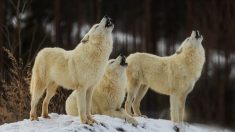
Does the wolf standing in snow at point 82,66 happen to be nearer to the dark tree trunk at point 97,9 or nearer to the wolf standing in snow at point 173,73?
the wolf standing in snow at point 173,73

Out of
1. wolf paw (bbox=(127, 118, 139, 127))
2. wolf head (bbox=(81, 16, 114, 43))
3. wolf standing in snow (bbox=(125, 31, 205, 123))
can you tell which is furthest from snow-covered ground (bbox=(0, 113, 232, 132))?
wolf head (bbox=(81, 16, 114, 43))

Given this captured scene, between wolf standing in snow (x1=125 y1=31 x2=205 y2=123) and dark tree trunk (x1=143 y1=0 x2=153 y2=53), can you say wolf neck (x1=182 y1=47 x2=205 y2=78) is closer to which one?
wolf standing in snow (x1=125 y1=31 x2=205 y2=123)

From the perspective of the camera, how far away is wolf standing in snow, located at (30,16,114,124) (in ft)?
29.9

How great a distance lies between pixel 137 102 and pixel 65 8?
23.7 feet

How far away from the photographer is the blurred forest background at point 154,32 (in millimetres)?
15789

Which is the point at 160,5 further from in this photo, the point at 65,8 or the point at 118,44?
the point at 65,8

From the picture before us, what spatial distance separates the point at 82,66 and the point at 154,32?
26.1 feet

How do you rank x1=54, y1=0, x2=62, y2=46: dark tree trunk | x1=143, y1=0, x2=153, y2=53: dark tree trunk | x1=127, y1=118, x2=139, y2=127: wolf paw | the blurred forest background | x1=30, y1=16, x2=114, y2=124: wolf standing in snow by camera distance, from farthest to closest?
x1=54, y1=0, x2=62, y2=46: dark tree trunk, x1=143, y1=0, x2=153, y2=53: dark tree trunk, the blurred forest background, x1=127, y1=118, x2=139, y2=127: wolf paw, x1=30, y1=16, x2=114, y2=124: wolf standing in snow

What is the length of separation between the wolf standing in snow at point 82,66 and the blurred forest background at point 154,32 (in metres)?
4.47

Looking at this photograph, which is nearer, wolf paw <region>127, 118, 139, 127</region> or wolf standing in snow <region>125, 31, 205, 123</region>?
wolf paw <region>127, 118, 139, 127</region>

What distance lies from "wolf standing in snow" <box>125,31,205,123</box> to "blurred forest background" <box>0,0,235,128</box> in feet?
12.9

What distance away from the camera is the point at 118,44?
17.0m

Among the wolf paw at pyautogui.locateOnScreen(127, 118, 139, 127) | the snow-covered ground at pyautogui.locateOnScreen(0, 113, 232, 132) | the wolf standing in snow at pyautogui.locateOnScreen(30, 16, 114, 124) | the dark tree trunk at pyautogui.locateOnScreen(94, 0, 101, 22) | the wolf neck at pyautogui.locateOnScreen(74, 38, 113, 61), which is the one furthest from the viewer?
the dark tree trunk at pyautogui.locateOnScreen(94, 0, 101, 22)

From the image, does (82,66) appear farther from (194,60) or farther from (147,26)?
(147,26)
